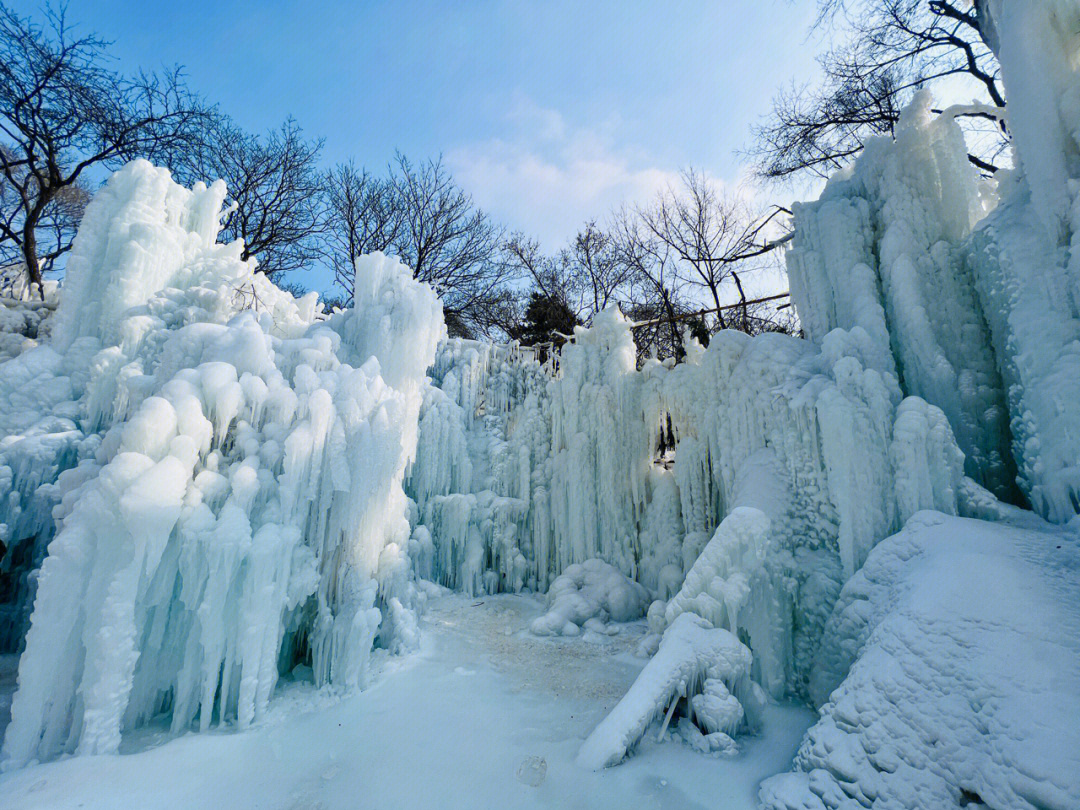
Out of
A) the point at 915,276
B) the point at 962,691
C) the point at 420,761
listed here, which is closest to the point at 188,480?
the point at 420,761

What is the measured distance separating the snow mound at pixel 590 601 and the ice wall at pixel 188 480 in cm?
208

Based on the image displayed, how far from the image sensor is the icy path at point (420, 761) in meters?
3.16

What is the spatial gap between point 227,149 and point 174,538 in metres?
13.0

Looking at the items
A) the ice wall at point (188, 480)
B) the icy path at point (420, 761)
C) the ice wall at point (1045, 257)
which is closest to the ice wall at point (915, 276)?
the ice wall at point (1045, 257)

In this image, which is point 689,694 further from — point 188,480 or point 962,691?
point 188,480

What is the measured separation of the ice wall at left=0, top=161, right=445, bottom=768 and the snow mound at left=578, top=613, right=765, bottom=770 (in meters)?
2.51

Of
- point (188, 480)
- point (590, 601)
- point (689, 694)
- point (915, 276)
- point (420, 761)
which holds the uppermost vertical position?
point (915, 276)

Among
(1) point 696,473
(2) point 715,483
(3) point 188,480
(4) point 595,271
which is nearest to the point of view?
(3) point 188,480

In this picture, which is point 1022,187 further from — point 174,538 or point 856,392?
point 174,538

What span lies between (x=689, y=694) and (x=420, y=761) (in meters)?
2.26

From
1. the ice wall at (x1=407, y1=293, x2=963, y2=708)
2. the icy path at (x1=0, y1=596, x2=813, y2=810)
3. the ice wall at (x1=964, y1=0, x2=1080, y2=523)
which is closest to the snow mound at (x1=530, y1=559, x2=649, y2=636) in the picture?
the ice wall at (x1=407, y1=293, x2=963, y2=708)

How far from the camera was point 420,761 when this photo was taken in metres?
3.71

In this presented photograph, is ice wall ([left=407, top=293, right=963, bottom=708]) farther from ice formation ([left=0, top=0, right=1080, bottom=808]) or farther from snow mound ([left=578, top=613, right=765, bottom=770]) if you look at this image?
snow mound ([left=578, top=613, right=765, bottom=770])

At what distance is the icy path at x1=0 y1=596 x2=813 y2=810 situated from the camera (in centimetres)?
316
